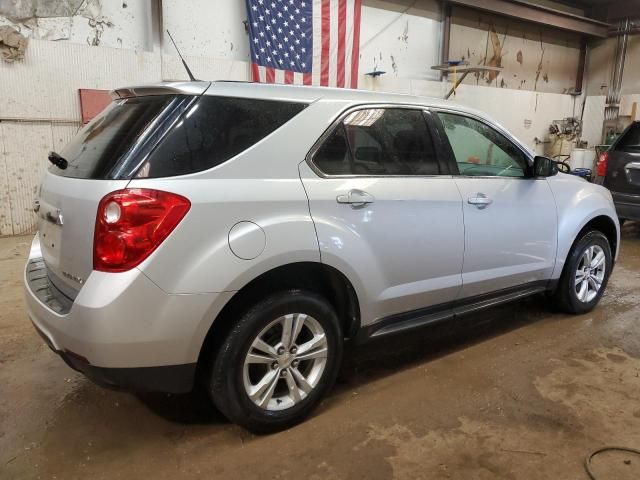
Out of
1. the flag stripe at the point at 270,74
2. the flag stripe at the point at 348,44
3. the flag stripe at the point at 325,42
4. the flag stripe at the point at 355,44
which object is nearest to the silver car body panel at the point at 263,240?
the flag stripe at the point at 270,74

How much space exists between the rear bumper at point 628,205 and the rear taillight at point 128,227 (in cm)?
635

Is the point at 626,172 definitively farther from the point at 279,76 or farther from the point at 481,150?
the point at 279,76

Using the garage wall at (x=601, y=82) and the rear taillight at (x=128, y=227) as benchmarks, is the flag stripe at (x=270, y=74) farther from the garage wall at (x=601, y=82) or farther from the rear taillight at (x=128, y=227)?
the garage wall at (x=601, y=82)

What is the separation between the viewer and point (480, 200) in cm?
296

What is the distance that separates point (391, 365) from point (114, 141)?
203cm

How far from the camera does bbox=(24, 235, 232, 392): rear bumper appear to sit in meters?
1.86

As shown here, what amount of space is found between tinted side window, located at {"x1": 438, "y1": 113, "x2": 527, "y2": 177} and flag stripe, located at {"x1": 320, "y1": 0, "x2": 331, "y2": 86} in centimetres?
487

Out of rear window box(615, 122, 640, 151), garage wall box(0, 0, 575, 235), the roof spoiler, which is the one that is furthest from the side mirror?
garage wall box(0, 0, 575, 235)

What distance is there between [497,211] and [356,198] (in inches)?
44.4

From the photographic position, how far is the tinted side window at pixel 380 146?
243 cm

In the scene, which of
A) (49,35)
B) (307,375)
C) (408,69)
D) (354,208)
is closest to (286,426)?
(307,375)

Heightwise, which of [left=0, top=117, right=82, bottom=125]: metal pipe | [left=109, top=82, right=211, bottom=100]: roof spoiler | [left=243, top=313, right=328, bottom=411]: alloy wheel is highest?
[left=109, top=82, right=211, bottom=100]: roof spoiler

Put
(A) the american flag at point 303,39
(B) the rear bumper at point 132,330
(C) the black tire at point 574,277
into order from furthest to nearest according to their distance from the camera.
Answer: (A) the american flag at point 303,39 → (C) the black tire at point 574,277 → (B) the rear bumper at point 132,330

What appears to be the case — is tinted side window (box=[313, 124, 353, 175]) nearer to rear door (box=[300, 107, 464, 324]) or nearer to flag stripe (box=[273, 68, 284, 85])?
rear door (box=[300, 107, 464, 324])
